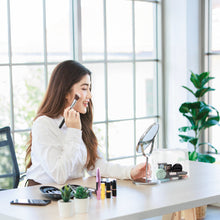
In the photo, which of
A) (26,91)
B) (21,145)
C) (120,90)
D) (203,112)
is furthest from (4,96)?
(203,112)

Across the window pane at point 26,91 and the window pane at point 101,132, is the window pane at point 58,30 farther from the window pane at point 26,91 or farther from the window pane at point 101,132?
the window pane at point 101,132

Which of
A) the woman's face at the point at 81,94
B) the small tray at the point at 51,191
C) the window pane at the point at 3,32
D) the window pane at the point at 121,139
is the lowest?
the window pane at the point at 121,139

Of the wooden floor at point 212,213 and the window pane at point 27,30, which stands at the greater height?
the window pane at point 27,30

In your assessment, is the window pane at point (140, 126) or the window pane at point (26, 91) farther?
the window pane at point (140, 126)

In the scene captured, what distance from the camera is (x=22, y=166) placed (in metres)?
4.08

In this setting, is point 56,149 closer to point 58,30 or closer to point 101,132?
point 58,30

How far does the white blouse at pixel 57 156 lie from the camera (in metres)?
2.60

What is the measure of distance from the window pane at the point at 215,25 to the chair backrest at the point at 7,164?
2587mm

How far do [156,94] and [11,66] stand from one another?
180 centimetres

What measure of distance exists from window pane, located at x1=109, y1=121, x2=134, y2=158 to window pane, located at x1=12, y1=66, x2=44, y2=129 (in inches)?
36.5

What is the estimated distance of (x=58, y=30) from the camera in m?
4.24

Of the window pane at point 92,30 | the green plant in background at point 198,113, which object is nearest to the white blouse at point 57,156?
the window pane at point 92,30

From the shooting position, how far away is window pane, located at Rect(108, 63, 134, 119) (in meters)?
4.73

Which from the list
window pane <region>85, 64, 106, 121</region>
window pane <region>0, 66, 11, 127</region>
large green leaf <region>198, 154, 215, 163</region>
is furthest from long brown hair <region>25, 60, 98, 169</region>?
large green leaf <region>198, 154, 215, 163</region>
